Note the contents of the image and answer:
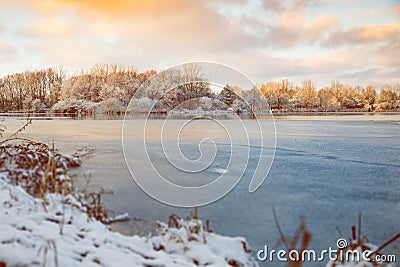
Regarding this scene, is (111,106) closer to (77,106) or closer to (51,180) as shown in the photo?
(77,106)

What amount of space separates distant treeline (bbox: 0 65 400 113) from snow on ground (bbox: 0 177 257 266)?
1679 centimetres

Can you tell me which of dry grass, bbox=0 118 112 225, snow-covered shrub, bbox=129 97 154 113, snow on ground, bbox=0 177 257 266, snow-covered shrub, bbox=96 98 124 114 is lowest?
snow on ground, bbox=0 177 257 266

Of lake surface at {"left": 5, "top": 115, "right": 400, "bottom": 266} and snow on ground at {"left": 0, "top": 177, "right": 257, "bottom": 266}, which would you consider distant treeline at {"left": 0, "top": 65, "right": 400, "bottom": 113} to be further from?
snow on ground at {"left": 0, "top": 177, "right": 257, "bottom": 266}

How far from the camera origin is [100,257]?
1.80 metres

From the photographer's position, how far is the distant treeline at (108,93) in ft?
81.5

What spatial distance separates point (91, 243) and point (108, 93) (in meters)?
23.8

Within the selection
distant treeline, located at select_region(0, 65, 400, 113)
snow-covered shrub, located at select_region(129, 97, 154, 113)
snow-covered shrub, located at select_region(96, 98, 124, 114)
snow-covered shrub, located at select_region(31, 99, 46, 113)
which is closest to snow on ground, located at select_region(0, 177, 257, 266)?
snow-covered shrub, located at select_region(129, 97, 154, 113)

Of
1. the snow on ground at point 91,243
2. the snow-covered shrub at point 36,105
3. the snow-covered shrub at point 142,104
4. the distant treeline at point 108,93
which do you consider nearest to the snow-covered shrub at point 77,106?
the distant treeline at point 108,93

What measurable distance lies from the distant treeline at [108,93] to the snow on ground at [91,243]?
16.8 m

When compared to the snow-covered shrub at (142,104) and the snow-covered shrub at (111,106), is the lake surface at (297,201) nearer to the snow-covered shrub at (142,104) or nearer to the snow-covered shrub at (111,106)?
the snow-covered shrub at (142,104)

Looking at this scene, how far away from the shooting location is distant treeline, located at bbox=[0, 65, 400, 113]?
24.8m

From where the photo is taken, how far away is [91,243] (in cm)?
196

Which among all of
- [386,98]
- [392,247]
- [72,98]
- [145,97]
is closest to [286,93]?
[386,98]

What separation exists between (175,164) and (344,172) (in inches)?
86.3
